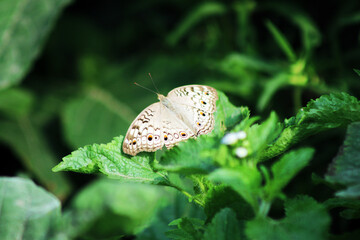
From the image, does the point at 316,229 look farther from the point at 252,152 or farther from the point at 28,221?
the point at 28,221

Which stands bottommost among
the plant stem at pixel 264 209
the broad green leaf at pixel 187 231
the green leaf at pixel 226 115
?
the broad green leaf at pixel 187 231

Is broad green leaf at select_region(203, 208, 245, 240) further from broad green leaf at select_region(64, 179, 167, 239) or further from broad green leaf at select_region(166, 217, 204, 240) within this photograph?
broad green leaf at select_region(64, 179, 167, 239)

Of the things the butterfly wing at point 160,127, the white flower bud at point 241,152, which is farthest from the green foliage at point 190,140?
the butterfly wing at point 160,127

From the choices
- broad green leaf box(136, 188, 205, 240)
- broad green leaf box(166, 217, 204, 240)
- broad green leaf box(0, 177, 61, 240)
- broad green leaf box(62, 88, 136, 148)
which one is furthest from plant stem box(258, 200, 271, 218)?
broad green leaf box(62, 88, 136, 148)

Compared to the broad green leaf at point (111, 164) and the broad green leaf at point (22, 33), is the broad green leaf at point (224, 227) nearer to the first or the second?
the broad green leaf at point (111, 164)

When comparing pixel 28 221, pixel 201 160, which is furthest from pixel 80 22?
pixel 201 160
